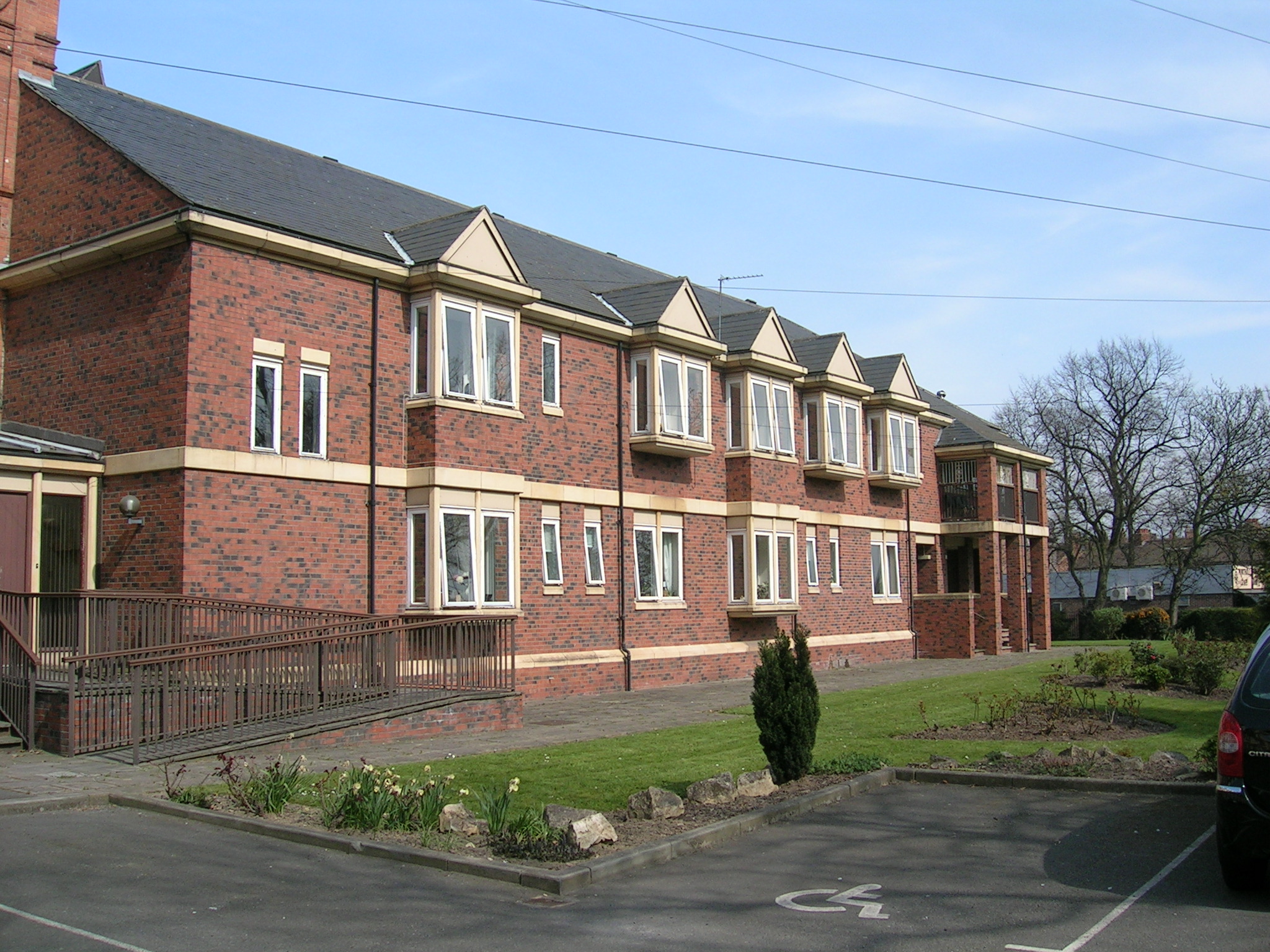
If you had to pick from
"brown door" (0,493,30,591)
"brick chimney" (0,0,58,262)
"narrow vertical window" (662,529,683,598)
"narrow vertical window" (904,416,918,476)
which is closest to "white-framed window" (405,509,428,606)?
"brown door" (0,493,30,591)

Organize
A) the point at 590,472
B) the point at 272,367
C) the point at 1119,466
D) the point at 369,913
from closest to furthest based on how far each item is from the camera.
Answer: the point at 369,913
the point at 272,367
the point at 590,472
the point at 1119,466

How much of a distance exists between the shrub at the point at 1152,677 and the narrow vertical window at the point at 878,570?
14434 millimetres

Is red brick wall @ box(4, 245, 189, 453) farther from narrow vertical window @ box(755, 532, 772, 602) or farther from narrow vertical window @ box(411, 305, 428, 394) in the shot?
narrow vertical window @ box(755, 532, 772, 602)

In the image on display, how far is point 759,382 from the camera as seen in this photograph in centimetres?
2866

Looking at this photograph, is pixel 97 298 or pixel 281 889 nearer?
pixel 281 889

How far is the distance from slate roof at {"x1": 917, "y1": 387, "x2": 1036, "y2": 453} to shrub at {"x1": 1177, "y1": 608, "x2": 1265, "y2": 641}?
29.0ft

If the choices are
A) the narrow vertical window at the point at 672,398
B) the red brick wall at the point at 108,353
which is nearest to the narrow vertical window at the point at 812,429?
the narrow vertical window at the point at 672,398

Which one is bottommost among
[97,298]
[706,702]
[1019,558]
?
[706,702]

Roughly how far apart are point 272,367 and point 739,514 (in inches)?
504

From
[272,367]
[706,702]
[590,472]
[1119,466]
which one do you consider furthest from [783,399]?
[1119,466]

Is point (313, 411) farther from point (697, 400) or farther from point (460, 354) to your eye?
point (697, 400)

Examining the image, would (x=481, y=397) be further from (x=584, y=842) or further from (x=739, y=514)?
(x=584, y=842)

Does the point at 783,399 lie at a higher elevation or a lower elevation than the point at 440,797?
higher

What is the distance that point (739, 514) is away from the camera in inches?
1088
